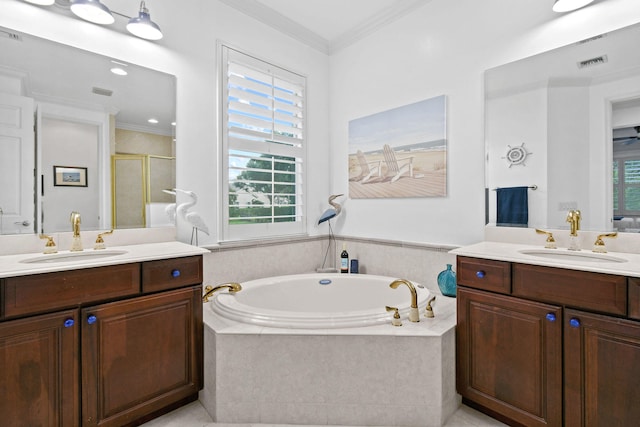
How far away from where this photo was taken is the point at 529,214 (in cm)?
197

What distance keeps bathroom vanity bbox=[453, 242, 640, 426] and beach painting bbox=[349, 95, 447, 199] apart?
87 cm

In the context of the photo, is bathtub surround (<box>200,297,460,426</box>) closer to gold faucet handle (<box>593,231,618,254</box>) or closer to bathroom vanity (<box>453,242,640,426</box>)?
bathroom vanity (<box>453,242,640,426</box>)

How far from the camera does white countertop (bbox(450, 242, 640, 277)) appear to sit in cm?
129

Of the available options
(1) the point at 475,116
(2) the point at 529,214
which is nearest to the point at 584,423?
(2) the point at 529,214

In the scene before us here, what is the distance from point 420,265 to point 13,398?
95.1 inches

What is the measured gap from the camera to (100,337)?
1450 mm

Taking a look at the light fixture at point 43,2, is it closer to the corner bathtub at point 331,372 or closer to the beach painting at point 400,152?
the corner bathtub at point 331,372

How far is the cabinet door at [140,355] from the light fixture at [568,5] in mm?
2637

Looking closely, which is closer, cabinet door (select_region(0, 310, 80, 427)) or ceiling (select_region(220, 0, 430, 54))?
cabinet door (select_region(0, 310, 80, 427))

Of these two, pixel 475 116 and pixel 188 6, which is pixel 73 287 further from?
pixel 475 116

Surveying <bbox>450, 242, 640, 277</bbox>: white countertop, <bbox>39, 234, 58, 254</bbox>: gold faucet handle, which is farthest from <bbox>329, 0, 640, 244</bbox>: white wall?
<bbox>39, 234, 58, 254</bbox>: gold faucet handle

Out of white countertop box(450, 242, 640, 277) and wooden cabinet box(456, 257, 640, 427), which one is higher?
white countertop box(450, 242, 640, 277)

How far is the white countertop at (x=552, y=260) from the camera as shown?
1.29 meters

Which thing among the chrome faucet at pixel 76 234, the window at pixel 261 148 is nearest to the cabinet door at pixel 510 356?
the window at pixel 261 148
